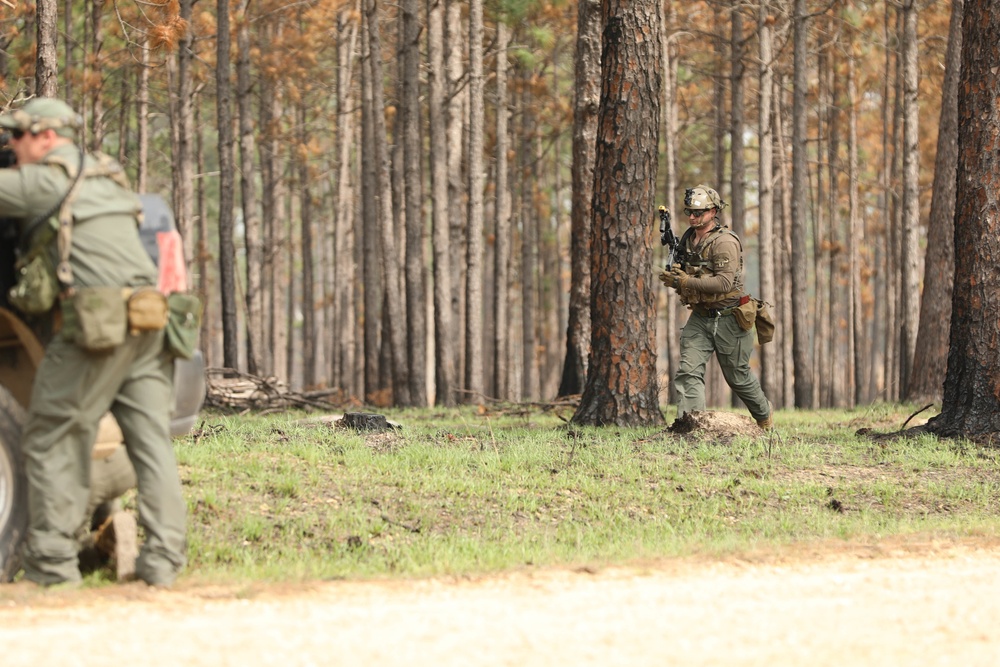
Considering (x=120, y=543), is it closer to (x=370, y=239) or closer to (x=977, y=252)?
(x=977, y=252)

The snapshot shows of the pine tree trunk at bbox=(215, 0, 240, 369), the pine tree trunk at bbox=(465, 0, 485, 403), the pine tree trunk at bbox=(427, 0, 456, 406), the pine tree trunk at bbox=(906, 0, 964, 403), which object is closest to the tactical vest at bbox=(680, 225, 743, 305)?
the pine tree trunk at bbox=(906, 0, 964, 403)

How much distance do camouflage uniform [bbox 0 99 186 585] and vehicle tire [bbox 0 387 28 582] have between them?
3.0 inches

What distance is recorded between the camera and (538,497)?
8.20 metres

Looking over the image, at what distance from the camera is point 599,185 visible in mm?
11477

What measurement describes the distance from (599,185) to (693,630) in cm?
733

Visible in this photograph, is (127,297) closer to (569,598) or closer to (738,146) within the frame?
(569,598)

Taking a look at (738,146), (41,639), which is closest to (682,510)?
(41,639)

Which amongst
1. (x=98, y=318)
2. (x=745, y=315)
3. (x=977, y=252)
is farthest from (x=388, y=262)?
(x=98, y=318)

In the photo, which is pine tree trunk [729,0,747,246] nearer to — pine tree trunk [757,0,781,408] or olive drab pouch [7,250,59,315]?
pine tree trunk [757,0,781,408]

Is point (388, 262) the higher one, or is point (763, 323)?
point (388, 262)

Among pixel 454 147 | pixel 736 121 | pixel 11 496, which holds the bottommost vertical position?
pixel 11 496

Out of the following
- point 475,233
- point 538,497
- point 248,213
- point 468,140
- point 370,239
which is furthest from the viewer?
point 468,140

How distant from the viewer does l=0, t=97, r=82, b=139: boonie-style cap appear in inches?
207

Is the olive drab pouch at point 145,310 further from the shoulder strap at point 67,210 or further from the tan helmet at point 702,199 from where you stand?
the tan helmet at point 702,199
